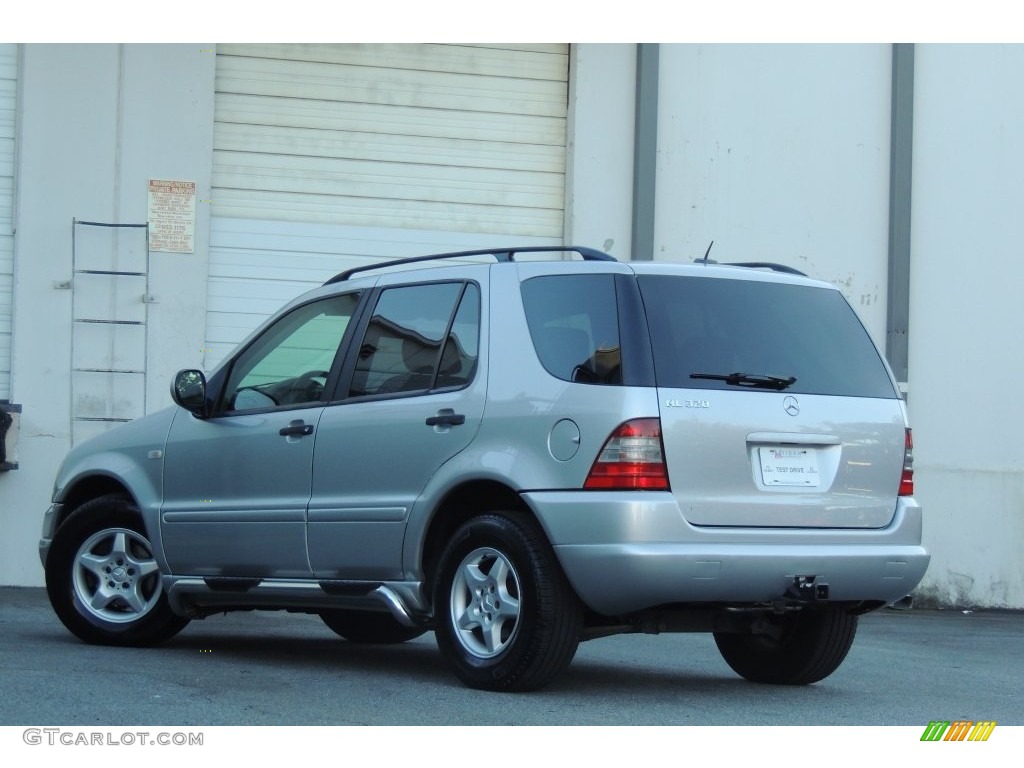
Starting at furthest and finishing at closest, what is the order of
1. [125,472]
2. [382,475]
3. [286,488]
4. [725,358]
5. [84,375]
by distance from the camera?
[84,375]
[125,472]
[286,488]
[382,475]
[725,358]

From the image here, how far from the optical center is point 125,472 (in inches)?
323

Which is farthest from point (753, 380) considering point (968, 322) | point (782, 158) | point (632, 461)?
point (968, 322)

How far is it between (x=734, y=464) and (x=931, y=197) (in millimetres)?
8905

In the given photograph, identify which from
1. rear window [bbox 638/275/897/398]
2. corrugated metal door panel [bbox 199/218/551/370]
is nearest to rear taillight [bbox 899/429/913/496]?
rear window [bbox 638/275/897/398]

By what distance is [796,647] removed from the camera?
284 inches

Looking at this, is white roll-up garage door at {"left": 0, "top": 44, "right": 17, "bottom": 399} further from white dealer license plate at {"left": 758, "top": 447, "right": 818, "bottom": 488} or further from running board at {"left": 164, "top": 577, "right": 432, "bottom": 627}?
white dealer license plate at {"left": 758, "top": 447, "right": 818, "bottom": 488}

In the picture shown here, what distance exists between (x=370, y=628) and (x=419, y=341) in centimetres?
246

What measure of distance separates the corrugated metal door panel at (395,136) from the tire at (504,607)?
775 cm

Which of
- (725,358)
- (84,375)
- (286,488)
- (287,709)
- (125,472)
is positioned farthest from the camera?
(84,375)

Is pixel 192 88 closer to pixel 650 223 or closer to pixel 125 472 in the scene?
pixel 650 223

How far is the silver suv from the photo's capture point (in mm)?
6094

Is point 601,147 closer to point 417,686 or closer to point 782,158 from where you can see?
point 782,158

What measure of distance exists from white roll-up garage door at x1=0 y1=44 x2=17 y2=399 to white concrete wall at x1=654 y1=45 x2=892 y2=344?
17.8 feet

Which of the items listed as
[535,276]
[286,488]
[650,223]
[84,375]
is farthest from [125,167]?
[535,276]
